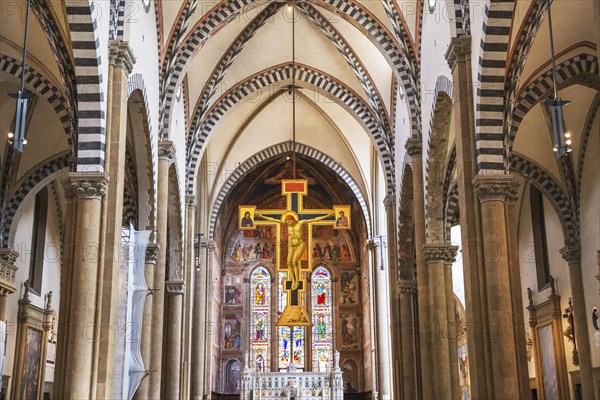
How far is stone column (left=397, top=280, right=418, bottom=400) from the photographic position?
20.1 m

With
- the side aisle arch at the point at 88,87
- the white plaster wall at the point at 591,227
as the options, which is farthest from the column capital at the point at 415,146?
the side aisle arch at the point at 88,87

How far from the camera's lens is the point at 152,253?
704 inches

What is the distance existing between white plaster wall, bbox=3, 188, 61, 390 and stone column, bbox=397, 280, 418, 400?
413 inches

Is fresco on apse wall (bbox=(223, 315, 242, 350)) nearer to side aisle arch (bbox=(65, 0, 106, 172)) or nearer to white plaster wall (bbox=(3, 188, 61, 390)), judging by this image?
white plaster wall (bbox=(3, 188, 61, 390))

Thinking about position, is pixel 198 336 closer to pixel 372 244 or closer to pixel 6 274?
pixel 372 244

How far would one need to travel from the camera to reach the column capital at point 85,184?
1250 centimetres

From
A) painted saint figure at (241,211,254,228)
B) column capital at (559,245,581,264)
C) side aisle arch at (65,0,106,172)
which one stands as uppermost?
side aisle arch at (65,0,106,172)

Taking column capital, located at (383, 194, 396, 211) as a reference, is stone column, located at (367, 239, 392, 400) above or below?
below

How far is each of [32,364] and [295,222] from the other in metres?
9.48

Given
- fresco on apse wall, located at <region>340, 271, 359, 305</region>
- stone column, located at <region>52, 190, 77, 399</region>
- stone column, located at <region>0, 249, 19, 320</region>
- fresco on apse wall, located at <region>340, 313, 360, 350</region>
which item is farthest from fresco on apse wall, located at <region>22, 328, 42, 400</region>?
fresco on apse wall, located at <region>340, 271, 359, 305</region>

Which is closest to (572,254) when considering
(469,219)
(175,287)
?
(469,219)

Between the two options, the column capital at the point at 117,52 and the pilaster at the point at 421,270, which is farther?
the pilaster at the point at 421,270

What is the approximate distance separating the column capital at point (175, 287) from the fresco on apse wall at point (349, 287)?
15.3m

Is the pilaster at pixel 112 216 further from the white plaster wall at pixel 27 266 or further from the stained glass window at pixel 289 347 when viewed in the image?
the stained glass window at pixel 289 347
